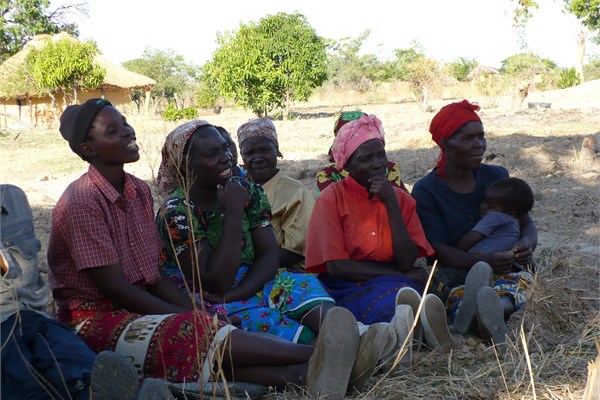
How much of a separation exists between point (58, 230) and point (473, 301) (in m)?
1.92

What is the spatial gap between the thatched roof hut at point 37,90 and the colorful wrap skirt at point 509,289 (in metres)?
22.6

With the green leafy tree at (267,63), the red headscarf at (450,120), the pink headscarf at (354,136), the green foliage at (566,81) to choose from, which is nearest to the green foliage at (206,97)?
the green leafy tree at (267,63)

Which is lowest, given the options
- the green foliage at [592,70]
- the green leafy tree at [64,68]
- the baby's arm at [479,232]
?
the baby's arm at [479,232]

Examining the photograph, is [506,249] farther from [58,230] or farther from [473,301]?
[58,230]

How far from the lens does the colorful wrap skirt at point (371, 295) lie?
3.22 meters

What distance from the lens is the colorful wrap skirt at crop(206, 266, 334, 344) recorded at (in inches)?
120

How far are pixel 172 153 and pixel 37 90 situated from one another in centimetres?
2647

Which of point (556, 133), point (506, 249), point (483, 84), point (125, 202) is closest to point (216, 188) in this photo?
point (125, 202)

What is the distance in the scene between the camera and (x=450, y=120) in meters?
3.90

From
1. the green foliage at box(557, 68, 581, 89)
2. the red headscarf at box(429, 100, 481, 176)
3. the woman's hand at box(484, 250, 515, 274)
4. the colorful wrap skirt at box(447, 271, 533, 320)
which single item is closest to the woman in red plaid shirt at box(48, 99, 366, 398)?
the colorful wrap skirt at box(447, 271, 533, 320)

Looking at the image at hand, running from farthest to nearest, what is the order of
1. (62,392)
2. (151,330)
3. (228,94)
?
(228,94) → (151,330) → (62,392)

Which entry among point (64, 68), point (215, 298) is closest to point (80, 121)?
point (215, 298)

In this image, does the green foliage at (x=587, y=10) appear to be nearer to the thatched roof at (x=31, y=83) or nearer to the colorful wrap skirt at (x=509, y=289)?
the thatched roof at (x=31, y=83)

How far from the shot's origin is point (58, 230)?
111 inches
